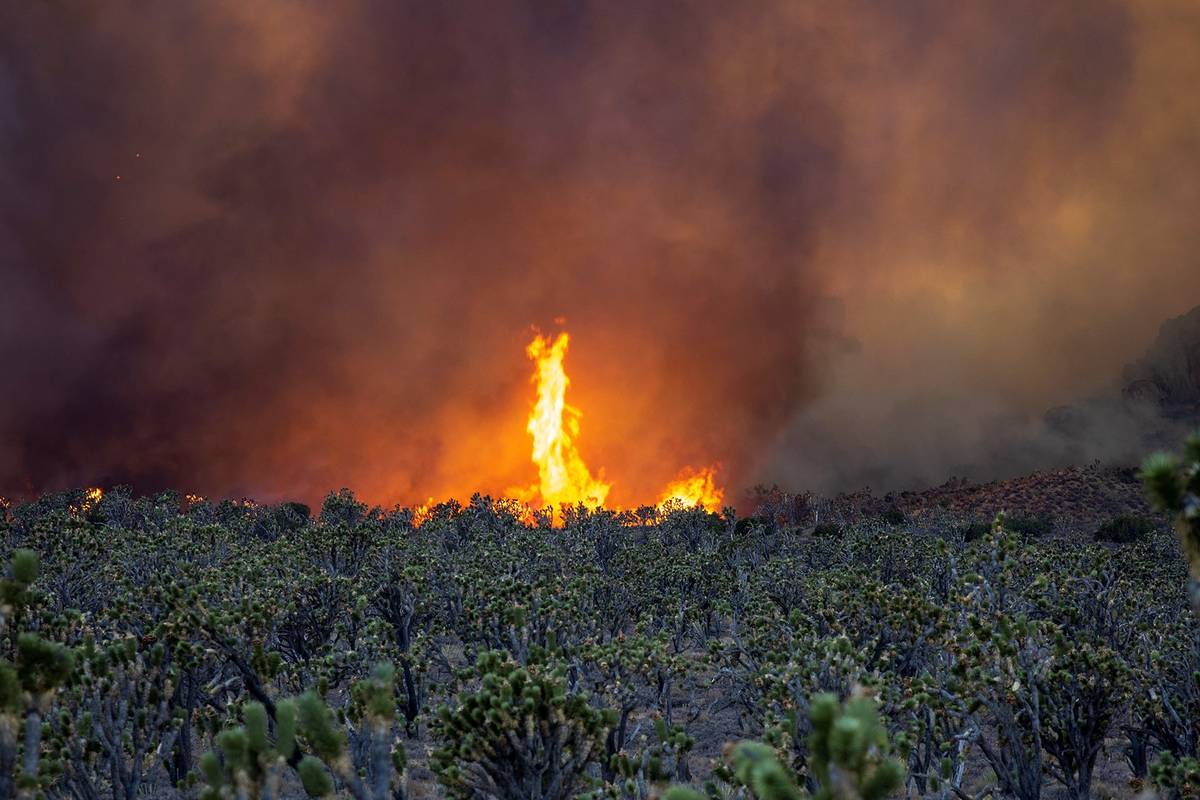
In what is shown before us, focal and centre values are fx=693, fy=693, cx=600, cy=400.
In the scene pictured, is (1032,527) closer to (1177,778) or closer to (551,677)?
(1177,778)

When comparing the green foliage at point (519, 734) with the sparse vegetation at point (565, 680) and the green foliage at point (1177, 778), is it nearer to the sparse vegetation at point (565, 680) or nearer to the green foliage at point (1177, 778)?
the sparse vegetation at point (565, 680)

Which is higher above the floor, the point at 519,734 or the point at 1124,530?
the point at 1124,530

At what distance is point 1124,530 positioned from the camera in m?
62.7

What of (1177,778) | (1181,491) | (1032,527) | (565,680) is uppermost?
(1032,527)

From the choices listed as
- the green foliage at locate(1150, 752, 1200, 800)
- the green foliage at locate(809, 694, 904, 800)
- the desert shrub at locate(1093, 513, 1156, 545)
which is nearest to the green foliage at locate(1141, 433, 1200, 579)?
the green foliage at locate(809, 694, 904, 800)

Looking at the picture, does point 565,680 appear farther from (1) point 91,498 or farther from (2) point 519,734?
(1) point 91,498

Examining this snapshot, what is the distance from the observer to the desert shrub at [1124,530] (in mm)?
61966

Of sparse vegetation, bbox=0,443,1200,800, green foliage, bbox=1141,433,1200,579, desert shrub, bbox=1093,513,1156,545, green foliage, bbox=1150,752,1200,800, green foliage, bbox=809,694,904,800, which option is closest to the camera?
green foliage, bbox=809,694,904,800

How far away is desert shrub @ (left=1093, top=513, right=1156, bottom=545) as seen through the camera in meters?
62.0

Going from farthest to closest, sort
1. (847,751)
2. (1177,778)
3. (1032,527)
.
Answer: (1032,527)
(1177,778)
(847,751)

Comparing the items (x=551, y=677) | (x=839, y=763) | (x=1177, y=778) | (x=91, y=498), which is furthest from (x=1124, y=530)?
(x=91, y=498)

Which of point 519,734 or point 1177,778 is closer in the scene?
point 519,734

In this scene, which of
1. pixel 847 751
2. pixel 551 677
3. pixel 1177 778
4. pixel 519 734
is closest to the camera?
pixel 847 751

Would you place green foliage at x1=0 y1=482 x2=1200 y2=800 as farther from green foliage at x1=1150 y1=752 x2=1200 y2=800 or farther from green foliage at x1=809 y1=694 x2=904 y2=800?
green foliage at x1=1150 y1=752 x2=1200 y2=800
